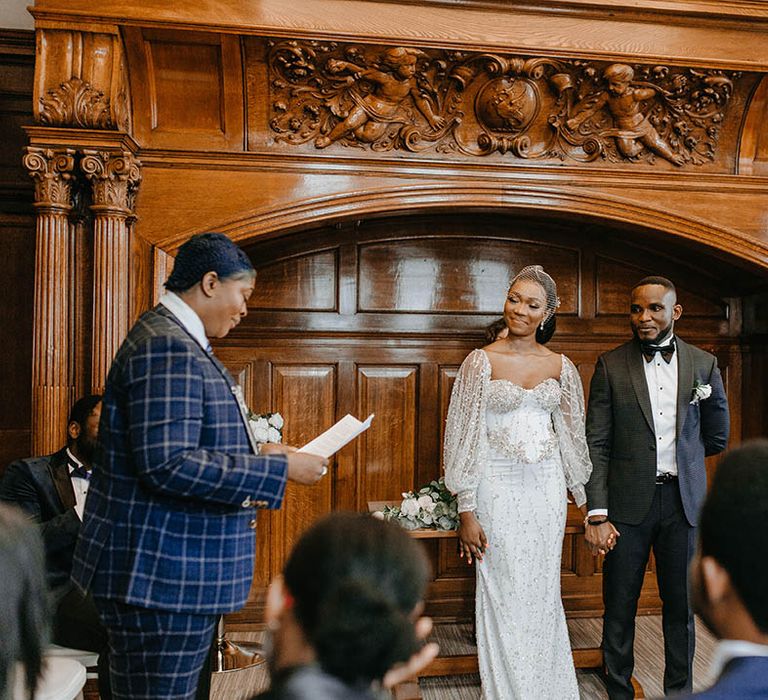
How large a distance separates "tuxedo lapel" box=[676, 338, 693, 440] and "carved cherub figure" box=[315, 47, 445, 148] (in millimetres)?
1427

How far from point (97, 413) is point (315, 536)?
177 centimetres

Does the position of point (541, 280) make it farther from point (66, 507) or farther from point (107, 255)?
point (66, 507)

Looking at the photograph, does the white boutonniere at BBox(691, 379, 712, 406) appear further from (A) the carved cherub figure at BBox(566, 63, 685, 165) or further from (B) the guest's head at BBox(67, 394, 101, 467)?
(B) the guest's head at BBox(67, 394, 101, 467)

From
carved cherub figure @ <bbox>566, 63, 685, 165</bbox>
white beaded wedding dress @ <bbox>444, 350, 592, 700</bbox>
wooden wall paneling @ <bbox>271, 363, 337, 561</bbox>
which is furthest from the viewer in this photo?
wooden wall paneling @ <bbox>271, 363, 337, 561</bbox>

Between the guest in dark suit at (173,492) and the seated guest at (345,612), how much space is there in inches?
29.5

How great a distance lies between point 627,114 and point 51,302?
8.40 feet

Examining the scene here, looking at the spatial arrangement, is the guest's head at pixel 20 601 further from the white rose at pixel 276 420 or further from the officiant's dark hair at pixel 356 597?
the white rose at pixel 276 420

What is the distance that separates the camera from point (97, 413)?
239cm

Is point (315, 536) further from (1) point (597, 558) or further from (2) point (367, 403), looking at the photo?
(1) point (597, 558)

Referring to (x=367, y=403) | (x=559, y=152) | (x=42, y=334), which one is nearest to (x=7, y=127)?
(x=42, y=334)

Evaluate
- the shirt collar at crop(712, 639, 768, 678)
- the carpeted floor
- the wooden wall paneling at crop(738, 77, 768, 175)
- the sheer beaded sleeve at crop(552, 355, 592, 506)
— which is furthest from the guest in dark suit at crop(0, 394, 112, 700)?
the wooden wall paneling at crop(738, 77, 768, 175)

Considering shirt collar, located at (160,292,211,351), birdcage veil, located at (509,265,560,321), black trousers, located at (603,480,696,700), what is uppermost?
birdcage veil, located at (509,265,560,321)

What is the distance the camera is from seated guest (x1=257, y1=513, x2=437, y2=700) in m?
0.82

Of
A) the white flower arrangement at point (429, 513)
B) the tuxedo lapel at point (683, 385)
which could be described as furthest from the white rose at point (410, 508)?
the tuxedo lapel at point (683, 385)
